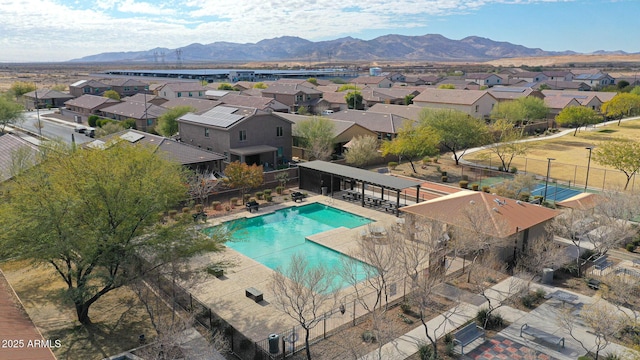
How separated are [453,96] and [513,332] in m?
65.3

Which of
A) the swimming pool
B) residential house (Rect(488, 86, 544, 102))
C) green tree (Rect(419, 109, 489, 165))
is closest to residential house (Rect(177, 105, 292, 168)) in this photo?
the swimming pool

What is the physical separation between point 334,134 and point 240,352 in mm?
37212

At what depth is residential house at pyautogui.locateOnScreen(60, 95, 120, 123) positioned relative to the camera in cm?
8038

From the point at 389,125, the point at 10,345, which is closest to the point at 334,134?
the point at 389,125

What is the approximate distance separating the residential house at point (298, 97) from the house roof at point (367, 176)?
50.7 meters

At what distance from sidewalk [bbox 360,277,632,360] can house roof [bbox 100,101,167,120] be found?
2302 inches

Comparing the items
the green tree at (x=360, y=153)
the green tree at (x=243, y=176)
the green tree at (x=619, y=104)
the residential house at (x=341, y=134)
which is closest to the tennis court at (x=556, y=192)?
the green tree at (x=360, y=153)

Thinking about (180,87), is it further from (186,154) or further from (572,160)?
(572,160)

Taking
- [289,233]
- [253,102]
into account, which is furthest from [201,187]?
[253,102]

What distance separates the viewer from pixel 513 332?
1894 centimetres

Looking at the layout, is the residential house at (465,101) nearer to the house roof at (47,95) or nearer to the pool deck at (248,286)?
the pool deck at (248,286)

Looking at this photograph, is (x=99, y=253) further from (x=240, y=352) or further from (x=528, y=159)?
(x=528, y=159)

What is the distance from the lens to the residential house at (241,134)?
45281 mm

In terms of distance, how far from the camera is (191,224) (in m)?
20.6
